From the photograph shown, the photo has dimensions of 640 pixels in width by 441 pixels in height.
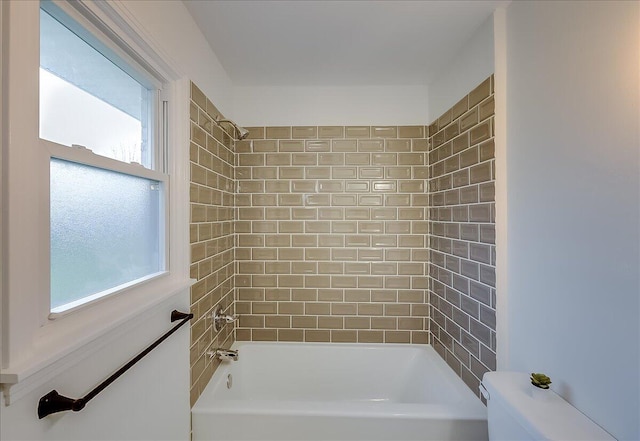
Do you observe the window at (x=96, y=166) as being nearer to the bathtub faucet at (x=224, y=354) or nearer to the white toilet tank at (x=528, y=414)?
the bathtub faucet at (x=224, y=354)

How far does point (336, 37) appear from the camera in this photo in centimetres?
157

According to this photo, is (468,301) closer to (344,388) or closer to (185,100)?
(344,388)

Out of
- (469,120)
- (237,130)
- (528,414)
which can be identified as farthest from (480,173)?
(237,130)

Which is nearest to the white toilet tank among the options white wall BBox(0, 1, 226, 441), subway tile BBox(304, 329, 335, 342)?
subway tile BBox(304, 329, 335, 342)

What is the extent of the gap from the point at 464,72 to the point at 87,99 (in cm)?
178

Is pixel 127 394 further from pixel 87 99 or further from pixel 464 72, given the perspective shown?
pixel 464 72

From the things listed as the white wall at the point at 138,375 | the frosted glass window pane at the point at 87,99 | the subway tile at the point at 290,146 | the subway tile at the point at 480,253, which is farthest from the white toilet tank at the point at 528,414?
the subway tile at the point at 290,146

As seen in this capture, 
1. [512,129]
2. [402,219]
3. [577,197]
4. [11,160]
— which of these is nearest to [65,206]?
[11,160]

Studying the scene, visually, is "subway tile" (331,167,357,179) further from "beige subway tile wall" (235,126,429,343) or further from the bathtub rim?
the bathtub rim

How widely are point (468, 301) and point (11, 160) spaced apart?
185 centimetres

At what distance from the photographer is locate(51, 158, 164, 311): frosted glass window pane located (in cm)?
79

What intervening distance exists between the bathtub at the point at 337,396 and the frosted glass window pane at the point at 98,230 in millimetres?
845

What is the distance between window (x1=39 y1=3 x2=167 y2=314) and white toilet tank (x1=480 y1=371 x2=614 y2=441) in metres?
1.39

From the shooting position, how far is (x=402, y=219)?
85.8 inches
